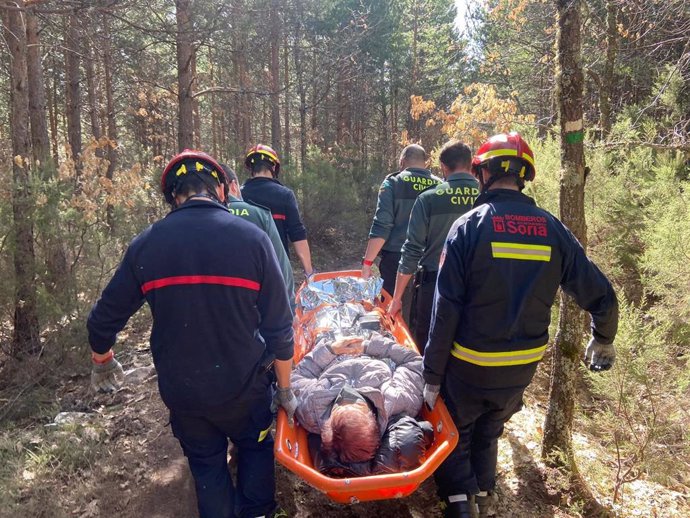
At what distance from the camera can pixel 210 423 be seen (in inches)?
93.7

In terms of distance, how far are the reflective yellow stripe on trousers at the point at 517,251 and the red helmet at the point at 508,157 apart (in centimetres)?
43

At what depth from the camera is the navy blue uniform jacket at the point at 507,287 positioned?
87.1 inches

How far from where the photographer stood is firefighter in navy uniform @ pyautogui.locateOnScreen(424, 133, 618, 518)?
2219 mm

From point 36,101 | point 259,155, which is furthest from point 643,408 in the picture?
point 36,101

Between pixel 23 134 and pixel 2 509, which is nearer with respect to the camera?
pixel 2 509

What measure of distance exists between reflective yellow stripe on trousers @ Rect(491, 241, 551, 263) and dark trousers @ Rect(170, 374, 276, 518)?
1.39 meters

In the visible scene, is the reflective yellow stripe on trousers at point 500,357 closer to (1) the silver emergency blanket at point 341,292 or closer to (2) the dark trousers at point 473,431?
(2) the dark trousers at point 473,431

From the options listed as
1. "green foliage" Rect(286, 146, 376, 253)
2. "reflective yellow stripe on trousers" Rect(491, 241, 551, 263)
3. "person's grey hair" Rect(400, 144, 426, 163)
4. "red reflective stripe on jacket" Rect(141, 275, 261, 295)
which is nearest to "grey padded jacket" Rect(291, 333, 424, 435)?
"red reflective stripe on jacket" Rect(141, 275, 261, 295)

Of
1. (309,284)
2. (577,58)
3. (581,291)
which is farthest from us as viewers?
(309,284)

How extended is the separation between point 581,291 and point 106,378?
2638 millimetres

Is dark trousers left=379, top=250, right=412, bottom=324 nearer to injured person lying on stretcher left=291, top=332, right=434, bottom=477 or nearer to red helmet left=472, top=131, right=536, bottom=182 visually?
injured person lying on stretcher left=291, top=332, right=434, bottom=477

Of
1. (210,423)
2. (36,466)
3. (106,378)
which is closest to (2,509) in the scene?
(36,466)

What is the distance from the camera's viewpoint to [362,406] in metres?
2.41

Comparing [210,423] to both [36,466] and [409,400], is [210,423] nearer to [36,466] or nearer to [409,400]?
[409,400]
